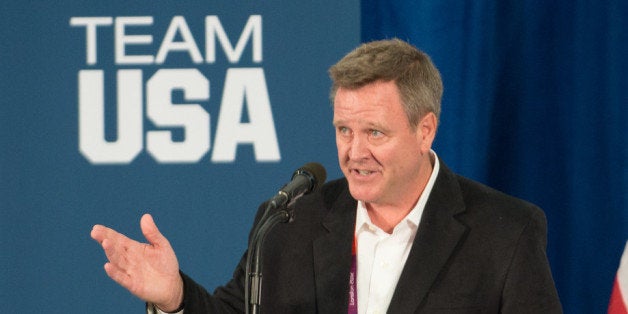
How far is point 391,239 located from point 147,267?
601mm

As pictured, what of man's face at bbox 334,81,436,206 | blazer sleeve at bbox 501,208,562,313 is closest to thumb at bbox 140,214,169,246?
man's face at bbox 334,81,436,206

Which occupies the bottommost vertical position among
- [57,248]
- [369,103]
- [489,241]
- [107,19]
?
[57,248]

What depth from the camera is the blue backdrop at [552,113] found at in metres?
2.91

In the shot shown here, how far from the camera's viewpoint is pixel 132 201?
3285 millimetres

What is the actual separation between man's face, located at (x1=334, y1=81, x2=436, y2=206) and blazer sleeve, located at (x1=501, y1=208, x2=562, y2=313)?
33 cm

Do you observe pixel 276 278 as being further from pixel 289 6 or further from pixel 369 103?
pixel 289 6

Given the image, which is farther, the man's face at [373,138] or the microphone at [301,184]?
the man's face at [373,138]

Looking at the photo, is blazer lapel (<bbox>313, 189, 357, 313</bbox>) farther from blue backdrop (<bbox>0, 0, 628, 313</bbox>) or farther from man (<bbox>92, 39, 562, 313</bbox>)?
blue backdrop (<bbox>0, 0, 628, 313</bbox>)

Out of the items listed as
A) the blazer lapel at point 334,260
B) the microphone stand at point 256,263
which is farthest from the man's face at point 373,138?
the microphone stand at point 256,263

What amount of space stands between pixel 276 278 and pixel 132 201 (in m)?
1.22

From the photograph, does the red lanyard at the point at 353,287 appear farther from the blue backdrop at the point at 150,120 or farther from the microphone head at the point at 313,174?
the blue backdrop at the point at 150,120

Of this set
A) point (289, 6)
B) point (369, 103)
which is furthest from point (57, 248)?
point (369, 103)

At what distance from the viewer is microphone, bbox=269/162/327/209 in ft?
5.72

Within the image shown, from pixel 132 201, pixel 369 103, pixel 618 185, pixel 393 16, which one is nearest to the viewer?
pixel 369 103
